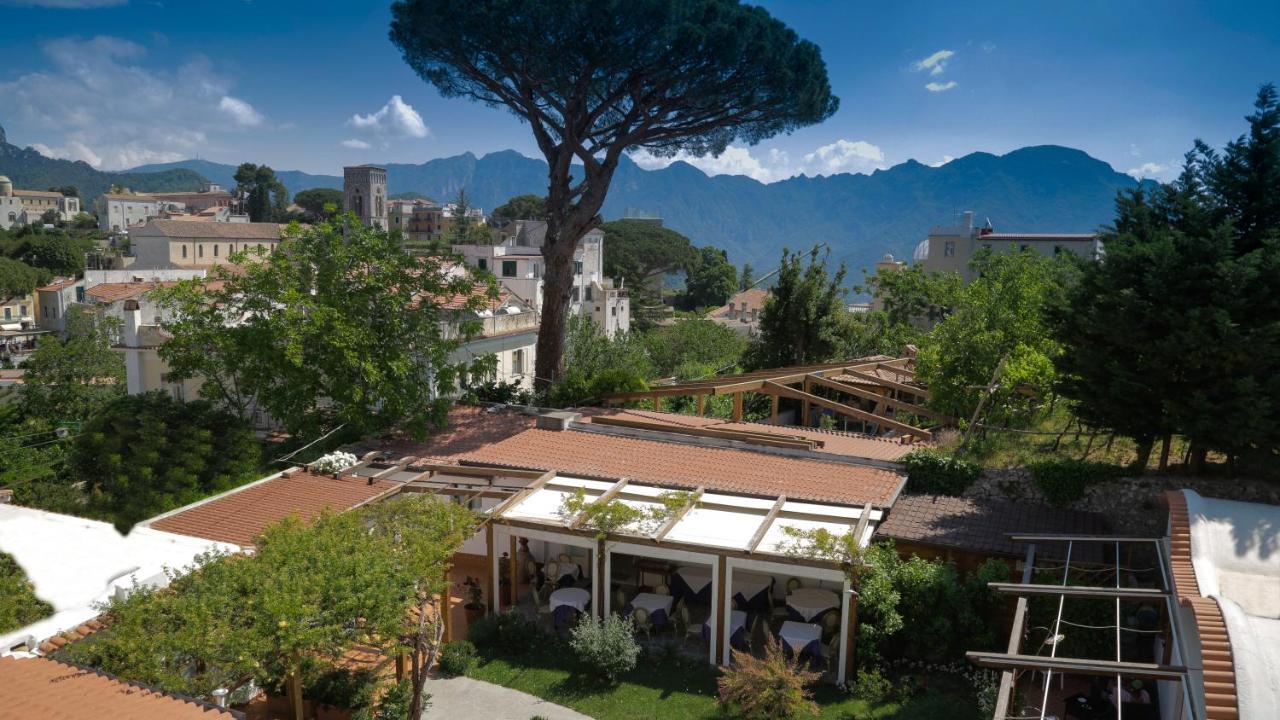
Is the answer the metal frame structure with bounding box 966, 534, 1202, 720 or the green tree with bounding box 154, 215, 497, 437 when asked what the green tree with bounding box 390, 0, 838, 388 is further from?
the metal frame structure with bounding box 966, 534, 1202, 720

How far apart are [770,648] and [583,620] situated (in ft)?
11.7

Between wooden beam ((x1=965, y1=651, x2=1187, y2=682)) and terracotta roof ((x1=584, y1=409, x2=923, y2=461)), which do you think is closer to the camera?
wooden beam ((x1=965, y1=651, x2=1187, y2=682))

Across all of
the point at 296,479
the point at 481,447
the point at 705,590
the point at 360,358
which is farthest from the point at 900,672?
the point at 360,358

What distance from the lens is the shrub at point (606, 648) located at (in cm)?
1355

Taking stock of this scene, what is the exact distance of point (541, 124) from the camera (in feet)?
87.7

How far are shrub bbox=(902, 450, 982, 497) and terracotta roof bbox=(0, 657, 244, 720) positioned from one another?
1289 cm

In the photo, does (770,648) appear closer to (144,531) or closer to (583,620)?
(583,620)

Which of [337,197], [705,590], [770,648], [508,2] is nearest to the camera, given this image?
[770,648]

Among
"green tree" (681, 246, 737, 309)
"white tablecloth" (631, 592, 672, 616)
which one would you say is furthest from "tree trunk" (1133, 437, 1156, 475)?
"green tree" (681, 246, 737, 309)

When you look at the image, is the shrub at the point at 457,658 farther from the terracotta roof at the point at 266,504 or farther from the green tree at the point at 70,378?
the green tree at the point at 70,378

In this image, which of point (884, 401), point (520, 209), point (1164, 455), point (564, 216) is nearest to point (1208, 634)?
point (1164, 455)

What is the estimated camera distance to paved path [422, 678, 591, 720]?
12.7 meters

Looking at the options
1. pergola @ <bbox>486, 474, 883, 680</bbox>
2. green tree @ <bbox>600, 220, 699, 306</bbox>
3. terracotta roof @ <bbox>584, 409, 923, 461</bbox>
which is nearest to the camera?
pergola @ <bbox>486, 474, 883, 680</bbox>

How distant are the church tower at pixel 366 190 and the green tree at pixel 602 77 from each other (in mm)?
110162
